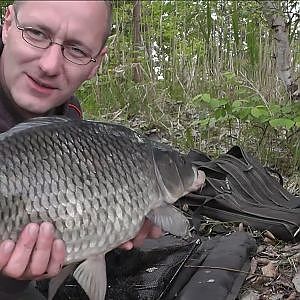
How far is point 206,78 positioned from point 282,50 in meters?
0.77

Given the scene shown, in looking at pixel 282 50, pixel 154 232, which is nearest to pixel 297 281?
pixel 154 232

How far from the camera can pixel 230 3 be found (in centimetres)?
348

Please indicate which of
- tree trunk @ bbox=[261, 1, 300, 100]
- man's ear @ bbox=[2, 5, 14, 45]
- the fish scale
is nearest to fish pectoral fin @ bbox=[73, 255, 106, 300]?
the fish scale

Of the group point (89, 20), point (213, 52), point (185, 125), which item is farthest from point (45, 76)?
point (213, 52)

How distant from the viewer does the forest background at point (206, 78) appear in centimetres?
256

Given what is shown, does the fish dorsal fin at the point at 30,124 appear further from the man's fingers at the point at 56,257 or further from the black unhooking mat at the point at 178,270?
the black unhooking mat at the point at 178,270

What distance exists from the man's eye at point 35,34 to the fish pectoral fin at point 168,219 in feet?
1.36

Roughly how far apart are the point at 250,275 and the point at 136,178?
615 mm

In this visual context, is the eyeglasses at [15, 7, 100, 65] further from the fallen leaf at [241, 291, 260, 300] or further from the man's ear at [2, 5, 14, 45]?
the fallen leaf at [241, 291, 260, 300]

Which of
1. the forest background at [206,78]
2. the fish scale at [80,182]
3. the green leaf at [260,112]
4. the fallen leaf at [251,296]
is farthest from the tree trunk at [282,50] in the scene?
the fish scale at [80,182]

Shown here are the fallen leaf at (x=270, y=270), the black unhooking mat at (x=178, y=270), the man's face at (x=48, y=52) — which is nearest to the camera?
the man's face at (x=48, y=52)

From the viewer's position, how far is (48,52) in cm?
128

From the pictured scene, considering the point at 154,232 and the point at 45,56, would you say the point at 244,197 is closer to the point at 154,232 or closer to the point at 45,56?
the point at 154,232

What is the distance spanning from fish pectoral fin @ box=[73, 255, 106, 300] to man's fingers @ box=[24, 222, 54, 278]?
0.08 meters
